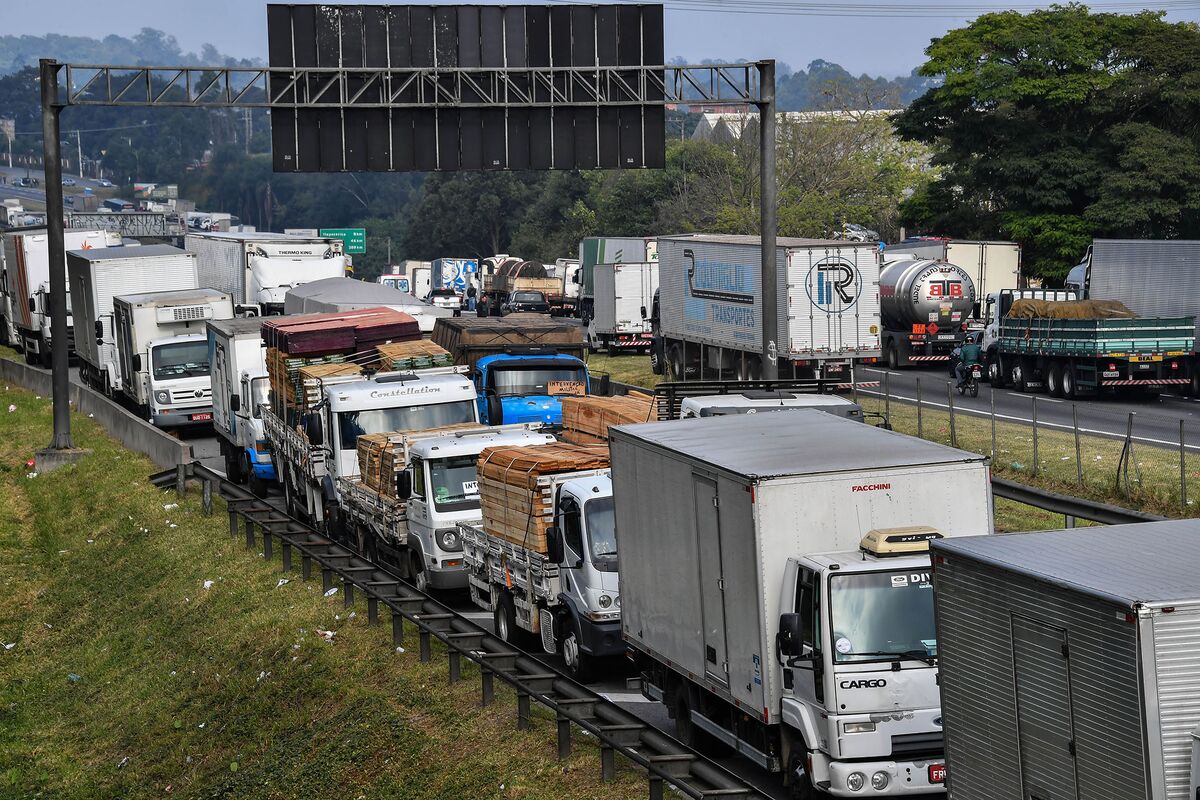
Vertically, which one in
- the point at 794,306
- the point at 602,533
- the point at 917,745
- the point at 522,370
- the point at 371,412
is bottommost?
the point at 917,745

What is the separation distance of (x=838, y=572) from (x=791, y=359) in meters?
29.2

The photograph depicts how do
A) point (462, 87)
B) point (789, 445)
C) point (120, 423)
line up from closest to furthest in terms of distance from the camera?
point (789, 445) → point (462, 87) → point (120, 423)

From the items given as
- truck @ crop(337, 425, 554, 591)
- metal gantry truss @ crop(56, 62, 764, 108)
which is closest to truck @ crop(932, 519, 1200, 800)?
truck @ crop(337, 425, 554, 591)

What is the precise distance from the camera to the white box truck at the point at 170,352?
131 feet

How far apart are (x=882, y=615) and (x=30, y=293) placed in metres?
52.7

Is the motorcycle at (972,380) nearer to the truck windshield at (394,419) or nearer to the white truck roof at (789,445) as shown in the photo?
the truck windshield at (394,419)

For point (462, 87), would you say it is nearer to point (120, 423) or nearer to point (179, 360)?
point (179, 360)

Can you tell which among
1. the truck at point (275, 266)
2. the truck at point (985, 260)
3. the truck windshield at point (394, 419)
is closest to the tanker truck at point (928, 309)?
the truck at point (985, 260)

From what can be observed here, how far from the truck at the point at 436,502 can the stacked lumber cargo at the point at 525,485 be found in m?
1.27

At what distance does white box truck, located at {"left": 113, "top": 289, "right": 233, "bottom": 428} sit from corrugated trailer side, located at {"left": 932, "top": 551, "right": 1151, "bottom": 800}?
31.9 meters

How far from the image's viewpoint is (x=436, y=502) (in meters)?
21.2

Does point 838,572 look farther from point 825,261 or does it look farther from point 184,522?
point 825,261

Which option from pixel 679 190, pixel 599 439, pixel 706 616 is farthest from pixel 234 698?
pixel 679 190

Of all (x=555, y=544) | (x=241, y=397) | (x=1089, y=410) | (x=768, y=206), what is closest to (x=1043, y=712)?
(x=555, y=544)
